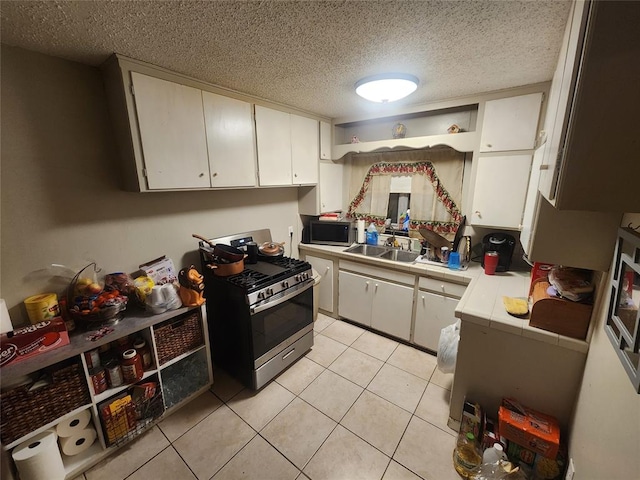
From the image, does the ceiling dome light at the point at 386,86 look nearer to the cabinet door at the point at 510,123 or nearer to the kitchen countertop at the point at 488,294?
the cabinet door at the point at 510,123

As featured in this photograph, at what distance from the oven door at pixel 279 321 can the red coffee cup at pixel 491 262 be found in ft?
4.68

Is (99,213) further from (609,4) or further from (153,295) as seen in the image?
(609,4)

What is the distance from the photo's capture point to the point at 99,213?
1724 millimetres

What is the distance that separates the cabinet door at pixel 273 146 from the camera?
7.57 ft

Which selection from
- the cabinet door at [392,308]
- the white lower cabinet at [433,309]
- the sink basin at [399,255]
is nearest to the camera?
the white lower cabinet at [433,309]

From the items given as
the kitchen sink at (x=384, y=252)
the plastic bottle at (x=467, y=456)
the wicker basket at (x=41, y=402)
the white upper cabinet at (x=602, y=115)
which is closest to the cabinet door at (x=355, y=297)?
the kitchen sink at (x=384, y=252)

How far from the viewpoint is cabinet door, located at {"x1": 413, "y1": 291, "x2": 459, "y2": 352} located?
2.21 metres

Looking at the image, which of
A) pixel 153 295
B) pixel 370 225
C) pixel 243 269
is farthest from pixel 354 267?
pixel 153 295

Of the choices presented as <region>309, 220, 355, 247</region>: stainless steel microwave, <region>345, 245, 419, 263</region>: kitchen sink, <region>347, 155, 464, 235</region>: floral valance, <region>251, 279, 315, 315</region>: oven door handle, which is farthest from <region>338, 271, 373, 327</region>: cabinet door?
<region>347, 155, 464, 235</region>: floral valance

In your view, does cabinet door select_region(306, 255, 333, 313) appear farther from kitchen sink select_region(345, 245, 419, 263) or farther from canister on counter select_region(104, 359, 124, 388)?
canister on counter select_region(104, 359, 124, 388)

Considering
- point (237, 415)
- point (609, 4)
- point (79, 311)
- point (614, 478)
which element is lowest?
point (237, 415)

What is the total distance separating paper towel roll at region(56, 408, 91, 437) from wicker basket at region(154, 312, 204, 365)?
1.35 feet

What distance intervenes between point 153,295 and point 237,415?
1.01 metres

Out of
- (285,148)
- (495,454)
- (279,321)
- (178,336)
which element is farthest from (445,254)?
(178,336)
